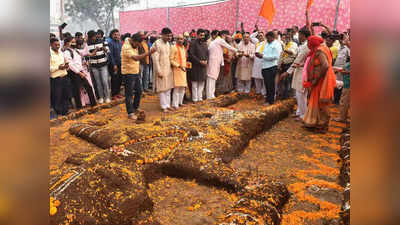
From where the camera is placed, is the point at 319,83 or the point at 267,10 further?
the point at 267,10

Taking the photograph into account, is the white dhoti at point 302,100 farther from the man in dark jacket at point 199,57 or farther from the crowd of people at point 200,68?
the man in dark jacket at point 199,57

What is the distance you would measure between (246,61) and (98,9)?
19.5 meters

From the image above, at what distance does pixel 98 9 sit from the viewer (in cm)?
2422

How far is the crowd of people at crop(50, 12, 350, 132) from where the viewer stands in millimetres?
5422

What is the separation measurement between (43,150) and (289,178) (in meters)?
3.37

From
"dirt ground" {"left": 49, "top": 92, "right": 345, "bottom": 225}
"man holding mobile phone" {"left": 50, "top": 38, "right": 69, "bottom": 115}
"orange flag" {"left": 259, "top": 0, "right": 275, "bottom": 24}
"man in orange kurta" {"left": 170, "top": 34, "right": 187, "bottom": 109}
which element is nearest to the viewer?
"dirt ground" {"left": 49, "top": 92, "right": 345, "bottom": 225}

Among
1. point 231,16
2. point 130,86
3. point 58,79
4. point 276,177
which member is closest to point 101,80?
point 58,79

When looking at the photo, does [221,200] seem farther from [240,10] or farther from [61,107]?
[240,10]

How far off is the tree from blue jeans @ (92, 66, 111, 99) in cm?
1757

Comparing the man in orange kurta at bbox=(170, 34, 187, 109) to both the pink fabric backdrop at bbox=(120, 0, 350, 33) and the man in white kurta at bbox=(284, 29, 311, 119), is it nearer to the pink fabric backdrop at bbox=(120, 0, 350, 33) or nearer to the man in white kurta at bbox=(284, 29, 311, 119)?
the man in white kurta at bbox=(284, 29, 311, 119)


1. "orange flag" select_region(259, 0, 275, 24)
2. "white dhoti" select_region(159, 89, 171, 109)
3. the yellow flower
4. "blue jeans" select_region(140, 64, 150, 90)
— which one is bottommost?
the yellow flower

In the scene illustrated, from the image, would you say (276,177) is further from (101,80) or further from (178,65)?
(101,80)

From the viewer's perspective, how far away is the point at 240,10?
41.9 ft

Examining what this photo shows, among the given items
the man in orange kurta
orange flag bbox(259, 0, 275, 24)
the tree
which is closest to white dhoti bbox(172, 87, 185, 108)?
the man in orange kurta
